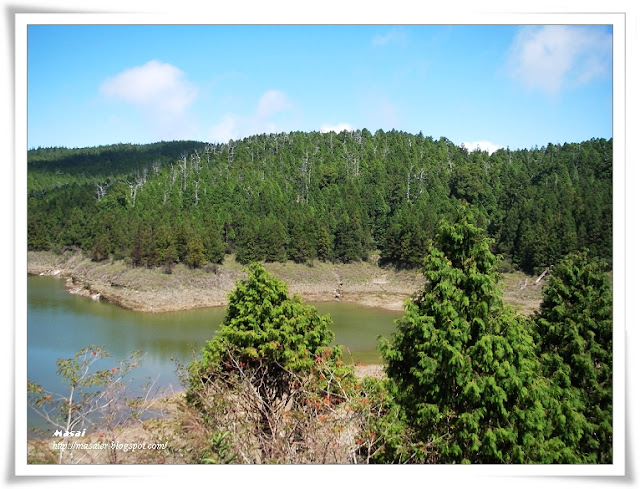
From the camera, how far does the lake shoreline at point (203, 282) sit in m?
15.0

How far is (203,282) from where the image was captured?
16.2 meters

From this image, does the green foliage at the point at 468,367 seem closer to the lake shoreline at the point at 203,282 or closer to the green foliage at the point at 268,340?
the green foliage at the point at 268,340

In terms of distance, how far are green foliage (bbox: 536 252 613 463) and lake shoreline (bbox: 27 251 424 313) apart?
9.61 meters

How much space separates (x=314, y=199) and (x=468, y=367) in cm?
2044

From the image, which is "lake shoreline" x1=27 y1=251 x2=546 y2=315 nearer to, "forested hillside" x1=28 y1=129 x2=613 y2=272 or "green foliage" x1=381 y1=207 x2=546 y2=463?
"forested hillside" x1=28 y1=129 x2=613 y2=272

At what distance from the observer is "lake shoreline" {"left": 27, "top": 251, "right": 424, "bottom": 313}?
15.0 m

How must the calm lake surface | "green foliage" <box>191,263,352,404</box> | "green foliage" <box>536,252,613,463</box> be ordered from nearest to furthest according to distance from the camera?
1. "green foliage" <box>536,252,613,463</box>
2. "green foliage" <box>191,263,352,404</box>
3. the calm lake surface

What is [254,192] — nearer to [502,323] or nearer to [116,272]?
[116,272]

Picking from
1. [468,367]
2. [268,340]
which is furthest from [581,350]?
[268,340]

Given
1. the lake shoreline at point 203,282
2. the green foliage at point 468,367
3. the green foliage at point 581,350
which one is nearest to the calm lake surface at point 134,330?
the lake shoreline at point 203,282

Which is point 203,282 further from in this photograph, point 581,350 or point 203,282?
point 581,350

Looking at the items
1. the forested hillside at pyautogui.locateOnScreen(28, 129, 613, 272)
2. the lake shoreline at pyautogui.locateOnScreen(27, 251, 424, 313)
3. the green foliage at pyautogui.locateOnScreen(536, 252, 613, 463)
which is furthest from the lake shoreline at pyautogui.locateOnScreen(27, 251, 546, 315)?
the green foliage at pyautogui.locateOnScreen(536, 252, 613, 463)
